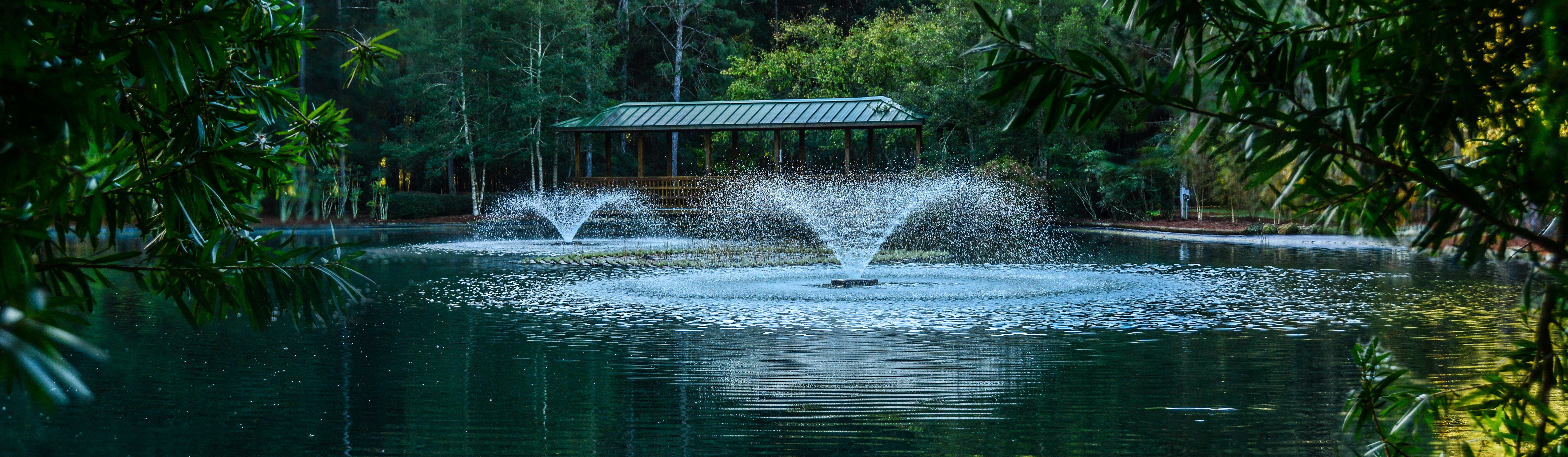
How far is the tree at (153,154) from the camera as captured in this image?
66.6 inches

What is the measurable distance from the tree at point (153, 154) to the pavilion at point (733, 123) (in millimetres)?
20567

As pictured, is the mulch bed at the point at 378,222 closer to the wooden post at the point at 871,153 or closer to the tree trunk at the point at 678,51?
the tree trunk at the point at 678,51

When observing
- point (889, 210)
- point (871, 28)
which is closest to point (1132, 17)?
point (889, 210)

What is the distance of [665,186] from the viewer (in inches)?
1014

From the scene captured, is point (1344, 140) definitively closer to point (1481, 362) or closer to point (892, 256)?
point (1481, 362)

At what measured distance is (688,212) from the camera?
25.1 m

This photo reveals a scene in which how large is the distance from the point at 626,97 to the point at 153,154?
3246cm

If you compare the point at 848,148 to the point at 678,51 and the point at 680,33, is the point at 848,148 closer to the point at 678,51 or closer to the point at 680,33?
the point at 680,33

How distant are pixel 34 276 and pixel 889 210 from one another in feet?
67.0

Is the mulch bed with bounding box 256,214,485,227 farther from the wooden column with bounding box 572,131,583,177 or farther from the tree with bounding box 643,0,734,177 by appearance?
the tree with bounding box 643,0,734,177

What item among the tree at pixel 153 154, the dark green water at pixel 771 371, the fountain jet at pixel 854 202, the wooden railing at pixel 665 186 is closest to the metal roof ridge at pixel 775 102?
the fountain jet at pixel 854 202

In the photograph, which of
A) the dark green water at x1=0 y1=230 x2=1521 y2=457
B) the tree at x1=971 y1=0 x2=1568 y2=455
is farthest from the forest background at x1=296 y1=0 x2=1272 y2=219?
the tree at x1=971 y1=0 x2=1568 y2=455

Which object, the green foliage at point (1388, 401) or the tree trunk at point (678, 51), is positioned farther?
the tree trunk at point (678, 51)

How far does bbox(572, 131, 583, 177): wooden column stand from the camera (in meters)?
29.3
